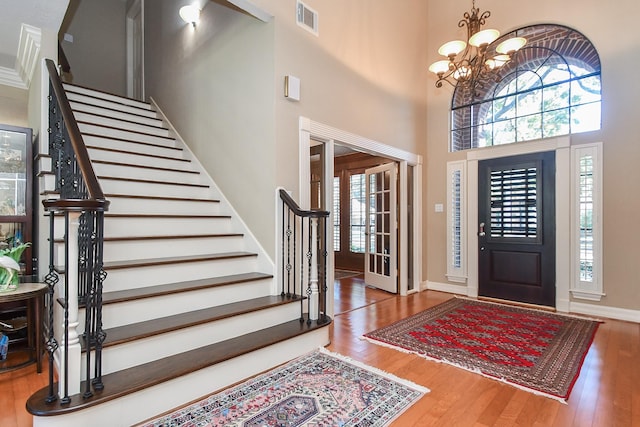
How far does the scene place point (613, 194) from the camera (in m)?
3.89

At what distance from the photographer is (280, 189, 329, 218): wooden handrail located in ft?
9.57

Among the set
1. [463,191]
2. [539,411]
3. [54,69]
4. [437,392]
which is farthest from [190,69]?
[539,411]

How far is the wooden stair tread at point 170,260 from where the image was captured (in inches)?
98.9

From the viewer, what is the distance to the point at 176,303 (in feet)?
8.25

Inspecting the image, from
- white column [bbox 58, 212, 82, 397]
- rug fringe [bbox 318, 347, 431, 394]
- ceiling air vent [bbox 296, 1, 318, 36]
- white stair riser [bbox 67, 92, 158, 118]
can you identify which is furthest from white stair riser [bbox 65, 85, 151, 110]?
rug fringe [bbox 318, 347, 431, 394]

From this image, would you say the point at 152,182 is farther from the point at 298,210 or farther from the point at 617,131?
the point at 617,131

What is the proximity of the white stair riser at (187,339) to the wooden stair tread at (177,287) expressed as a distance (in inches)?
12.8

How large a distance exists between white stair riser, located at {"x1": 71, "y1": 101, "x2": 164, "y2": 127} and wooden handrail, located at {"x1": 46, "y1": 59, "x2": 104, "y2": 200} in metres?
1.68

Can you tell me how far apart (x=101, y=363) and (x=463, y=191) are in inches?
186

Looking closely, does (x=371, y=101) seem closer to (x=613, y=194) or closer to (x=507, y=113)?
(x=507, y=113)

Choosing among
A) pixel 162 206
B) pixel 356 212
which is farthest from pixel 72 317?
pixel 356 212

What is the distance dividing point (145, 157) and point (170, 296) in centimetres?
223

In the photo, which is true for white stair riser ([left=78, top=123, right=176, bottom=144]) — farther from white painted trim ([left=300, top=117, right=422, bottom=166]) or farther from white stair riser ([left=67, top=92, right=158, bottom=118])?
white painted trim ([left=300, top=117, right=422, bottom=166])

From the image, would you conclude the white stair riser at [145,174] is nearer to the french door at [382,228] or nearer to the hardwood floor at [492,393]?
the hardwood floor at [492,393]
